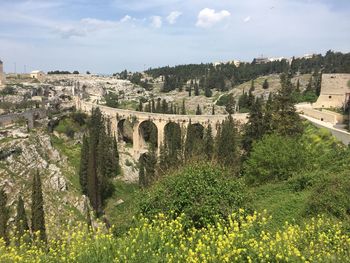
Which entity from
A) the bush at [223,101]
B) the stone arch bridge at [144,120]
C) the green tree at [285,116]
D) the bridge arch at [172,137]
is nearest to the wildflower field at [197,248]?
the green tree at [285,116]

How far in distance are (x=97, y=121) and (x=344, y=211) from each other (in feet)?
170

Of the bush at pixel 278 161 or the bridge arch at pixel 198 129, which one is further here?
the bridge arch at pixel 198 129

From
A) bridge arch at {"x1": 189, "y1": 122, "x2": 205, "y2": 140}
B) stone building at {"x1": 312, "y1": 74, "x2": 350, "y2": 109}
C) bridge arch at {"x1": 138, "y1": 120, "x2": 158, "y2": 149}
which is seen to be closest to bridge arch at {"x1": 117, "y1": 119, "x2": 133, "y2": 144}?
bridge arch at {"x1": 138, "y1": 120, "x2": 158, "y2": 149}

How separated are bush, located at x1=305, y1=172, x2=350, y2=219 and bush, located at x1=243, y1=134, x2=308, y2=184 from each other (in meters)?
7.11

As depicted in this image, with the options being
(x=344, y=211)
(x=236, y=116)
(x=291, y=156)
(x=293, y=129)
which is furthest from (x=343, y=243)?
(x=236, y=116)

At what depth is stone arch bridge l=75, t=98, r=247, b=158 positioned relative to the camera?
55.2 meters

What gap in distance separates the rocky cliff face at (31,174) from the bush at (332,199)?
28.2m

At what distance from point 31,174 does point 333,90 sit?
40.1 m

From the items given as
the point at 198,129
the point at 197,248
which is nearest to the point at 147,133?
the point at 198,129

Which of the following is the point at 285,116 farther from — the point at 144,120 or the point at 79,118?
the point at 79,118

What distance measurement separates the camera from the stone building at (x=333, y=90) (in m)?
47.0

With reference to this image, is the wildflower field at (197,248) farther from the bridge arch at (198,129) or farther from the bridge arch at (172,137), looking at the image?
the bridge arch at (198,129)

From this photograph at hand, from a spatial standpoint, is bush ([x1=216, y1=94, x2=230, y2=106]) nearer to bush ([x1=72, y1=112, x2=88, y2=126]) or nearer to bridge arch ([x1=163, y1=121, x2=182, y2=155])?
bridge arch ([x1=163, y1=121, x2=182, y2=155])

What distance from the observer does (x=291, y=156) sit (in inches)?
851
